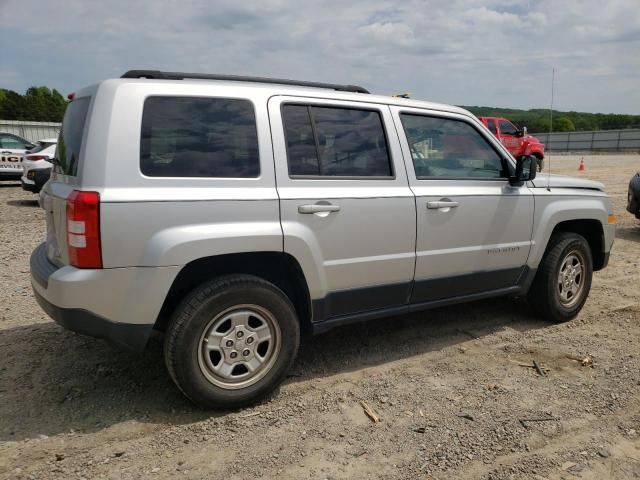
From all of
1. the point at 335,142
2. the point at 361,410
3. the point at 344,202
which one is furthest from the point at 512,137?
the point at 361,410

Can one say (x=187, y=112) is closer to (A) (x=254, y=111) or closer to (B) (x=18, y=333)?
(A) (x=254, y=111)

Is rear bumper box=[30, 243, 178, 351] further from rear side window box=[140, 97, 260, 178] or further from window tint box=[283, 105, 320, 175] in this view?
window tint box=[283, 105, 320, 175]

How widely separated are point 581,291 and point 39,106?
51679mm

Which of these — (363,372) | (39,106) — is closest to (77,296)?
(363,372)

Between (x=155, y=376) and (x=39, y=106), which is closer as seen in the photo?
(x=155, y=376)

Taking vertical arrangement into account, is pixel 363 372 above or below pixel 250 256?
below

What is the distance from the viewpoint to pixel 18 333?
4527 millimetres

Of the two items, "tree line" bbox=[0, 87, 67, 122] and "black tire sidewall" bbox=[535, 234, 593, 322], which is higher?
"tree line" bbox=[0, 87, 67, 122]

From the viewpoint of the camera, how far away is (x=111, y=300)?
298 centimetres

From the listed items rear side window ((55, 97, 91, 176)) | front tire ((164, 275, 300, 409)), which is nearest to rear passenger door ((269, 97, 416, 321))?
front tire ((164, 275, 300, 409))

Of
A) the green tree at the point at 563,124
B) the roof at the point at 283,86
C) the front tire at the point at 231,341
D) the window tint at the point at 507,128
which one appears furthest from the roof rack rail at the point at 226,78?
the window tint at the point at 507,128

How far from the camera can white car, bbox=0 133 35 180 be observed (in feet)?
51.1

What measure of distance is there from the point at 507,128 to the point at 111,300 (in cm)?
1851

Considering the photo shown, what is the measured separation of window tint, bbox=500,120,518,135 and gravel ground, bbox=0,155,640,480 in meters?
15.2
